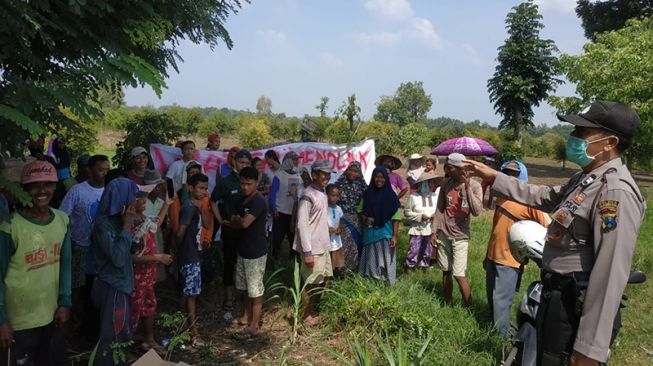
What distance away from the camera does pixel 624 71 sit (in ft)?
43.6

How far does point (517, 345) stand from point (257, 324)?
2.42 meters

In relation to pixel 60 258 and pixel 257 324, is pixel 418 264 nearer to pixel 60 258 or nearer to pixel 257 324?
pixel 257 324

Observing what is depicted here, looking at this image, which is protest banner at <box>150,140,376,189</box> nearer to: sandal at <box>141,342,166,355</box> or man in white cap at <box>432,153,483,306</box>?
man in white cap at <box>432,153,483,306</box>

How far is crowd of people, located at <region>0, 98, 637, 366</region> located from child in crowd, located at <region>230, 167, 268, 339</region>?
0.03 ft

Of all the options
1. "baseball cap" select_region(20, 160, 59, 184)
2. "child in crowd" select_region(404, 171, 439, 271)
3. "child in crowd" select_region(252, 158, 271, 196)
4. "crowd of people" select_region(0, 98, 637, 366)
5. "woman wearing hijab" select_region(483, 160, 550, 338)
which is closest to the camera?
"baseball cap" select_region(20, 160, 59, 184)

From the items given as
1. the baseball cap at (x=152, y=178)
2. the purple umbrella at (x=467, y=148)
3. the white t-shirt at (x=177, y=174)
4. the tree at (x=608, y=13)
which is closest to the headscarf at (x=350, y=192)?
the baseball cap at (x=152, y=178)

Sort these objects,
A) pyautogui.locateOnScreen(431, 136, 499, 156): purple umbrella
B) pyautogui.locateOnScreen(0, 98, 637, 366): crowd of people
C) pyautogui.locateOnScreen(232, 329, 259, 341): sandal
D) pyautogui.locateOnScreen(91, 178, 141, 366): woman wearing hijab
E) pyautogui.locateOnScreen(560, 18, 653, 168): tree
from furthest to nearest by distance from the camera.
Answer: pyautogui.locateOnScreen(560, 18, 653, 168): tree, pyautogui.locateOnScreen(431, 136, 499, 156): purple umbrella, pyautogui.locateOnScreen(232, 329, 259, 341): sandal, pyautogui.locateOnScreen(91, 178, 141, 366): woman wearing hijab, pyautogui.locateOnScreen(0, 98, 637, 366): crowd of people

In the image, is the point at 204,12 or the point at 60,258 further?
the point at 60,258

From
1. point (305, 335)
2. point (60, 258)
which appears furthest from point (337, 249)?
point (60, 258)

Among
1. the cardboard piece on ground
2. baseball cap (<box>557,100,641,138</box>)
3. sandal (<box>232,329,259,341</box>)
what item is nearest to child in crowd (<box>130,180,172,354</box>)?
sandal (<box>232,329,259,341</box>)

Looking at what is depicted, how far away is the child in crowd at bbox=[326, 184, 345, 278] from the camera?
5164 mm

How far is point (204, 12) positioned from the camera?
8.63 feet

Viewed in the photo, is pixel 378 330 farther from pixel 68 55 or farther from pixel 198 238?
pixel 68 55

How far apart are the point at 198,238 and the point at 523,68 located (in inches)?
1206
